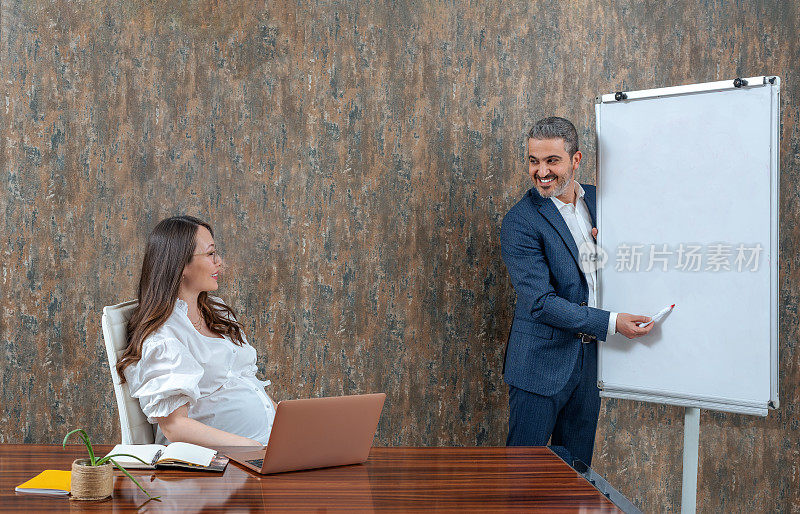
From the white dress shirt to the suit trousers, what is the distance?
24 cm

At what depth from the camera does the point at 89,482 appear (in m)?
1.32

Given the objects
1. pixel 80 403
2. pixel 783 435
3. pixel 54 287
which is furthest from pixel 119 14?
pixel 783 435

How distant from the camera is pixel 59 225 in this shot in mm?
2967

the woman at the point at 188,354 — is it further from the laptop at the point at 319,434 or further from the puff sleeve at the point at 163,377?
the laptop at the point at 319,434

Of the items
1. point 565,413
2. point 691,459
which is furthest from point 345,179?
point 691,459

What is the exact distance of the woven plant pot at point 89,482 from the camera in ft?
4.33

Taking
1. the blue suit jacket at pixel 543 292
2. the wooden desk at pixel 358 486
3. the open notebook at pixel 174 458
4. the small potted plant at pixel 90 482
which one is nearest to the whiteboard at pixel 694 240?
the blue suit jacket at pixel 543 292

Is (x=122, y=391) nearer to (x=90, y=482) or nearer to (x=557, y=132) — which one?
(x=90, y=482)

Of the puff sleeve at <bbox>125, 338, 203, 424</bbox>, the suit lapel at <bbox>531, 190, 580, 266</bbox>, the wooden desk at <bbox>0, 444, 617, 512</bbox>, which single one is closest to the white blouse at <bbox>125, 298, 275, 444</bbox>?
the puff sleeve at <bbox>125, 338, 203, 424</bbox>

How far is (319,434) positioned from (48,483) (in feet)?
1.74

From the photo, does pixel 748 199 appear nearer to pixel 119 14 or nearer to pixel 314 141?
pixel 314 141

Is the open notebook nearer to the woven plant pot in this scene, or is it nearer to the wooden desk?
the wooden desk

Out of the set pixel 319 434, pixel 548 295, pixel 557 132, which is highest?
pixel 557 132

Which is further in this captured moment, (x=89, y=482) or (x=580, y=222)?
(x=580, y=222)
